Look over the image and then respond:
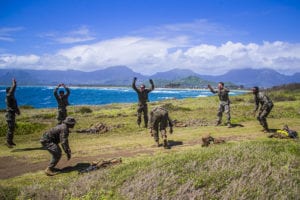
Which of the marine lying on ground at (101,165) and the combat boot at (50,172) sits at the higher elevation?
the marine lying on ground at (101,165)

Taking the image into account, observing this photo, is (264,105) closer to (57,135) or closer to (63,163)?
(63,163)

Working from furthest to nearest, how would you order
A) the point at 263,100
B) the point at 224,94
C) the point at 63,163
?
the point at 224,94
the point at 263,100
the point at 63,163

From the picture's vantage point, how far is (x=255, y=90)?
65.4 ft

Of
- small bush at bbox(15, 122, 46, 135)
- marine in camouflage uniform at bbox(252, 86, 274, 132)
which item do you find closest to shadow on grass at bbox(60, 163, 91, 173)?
marine in camouflage uniform at bbox(252, 86, 274, 132)

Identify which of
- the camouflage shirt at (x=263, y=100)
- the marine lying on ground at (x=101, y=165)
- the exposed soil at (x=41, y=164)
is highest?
the camouflage shirt at (x=263, y=100)

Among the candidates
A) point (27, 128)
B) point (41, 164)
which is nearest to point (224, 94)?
point (41, 164)

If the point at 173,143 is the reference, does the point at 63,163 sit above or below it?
below

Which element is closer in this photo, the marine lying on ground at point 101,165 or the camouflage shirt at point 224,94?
the marine lying on ground at point 101,165

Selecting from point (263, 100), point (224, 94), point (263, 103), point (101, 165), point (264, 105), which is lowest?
point (101, 165)

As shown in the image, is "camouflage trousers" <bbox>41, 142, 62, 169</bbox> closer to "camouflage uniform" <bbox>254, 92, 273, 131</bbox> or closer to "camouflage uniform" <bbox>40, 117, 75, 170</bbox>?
"camouflage uniform" <bbox>40, 117, 75, 170</bbox>

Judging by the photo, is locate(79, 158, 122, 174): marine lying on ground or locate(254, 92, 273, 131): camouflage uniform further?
locate(254, 92, 273, 131): camouflage uniform

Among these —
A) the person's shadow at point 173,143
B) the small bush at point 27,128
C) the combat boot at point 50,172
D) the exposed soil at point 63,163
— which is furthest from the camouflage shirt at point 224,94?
the small bush at point 27,128

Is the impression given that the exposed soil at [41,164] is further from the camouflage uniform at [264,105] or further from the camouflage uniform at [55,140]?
the camouflage uniform at [264,105]

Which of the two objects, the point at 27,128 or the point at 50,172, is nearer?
the point at 50,172
